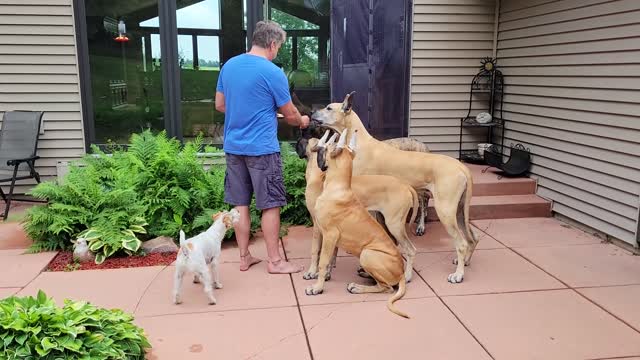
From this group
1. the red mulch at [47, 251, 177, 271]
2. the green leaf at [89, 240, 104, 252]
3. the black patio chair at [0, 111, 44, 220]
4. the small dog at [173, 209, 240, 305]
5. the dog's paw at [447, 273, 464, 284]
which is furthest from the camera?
the black patio chair at [0, 111, 44, 220]

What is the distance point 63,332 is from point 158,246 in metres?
2.26

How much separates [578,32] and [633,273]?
2.59 m

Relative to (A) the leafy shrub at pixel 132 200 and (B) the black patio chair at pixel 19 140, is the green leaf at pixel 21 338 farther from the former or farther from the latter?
(B) the black patio chair at pixel 19 140

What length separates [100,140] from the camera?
22.0ft

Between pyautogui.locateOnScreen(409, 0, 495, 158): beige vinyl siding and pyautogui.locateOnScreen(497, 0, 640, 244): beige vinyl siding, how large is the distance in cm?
35

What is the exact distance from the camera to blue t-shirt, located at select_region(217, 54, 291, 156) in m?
3.99

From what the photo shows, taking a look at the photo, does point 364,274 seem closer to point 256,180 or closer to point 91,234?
point 256,180

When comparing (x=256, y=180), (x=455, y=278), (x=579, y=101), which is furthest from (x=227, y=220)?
(x=579, y=101)

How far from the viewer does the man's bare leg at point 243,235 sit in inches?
172

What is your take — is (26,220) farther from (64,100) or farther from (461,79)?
(461,79)

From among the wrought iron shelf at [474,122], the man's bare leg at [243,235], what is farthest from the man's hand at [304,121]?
the wrought iron shelf at [474,122]

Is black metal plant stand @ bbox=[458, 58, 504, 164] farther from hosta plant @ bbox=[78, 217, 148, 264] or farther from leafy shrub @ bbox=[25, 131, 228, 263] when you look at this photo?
hosta plant @ bbox=[78, 217, 148, 264]

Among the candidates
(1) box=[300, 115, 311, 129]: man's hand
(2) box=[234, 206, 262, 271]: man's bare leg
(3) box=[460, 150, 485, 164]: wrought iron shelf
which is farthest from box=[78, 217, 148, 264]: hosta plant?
(3) box=[460, 150, 485, 164]: wrought iron shelf

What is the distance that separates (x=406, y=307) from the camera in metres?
3.76
